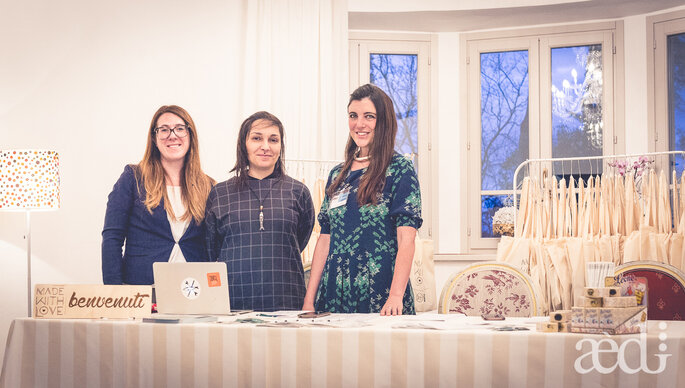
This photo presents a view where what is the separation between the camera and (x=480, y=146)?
5.68 meters

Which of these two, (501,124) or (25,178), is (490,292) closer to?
(25,178)

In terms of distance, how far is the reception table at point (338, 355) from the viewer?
5.41 feet

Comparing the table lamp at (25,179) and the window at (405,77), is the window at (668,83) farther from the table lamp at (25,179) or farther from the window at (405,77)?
the table lamp at (25,179)

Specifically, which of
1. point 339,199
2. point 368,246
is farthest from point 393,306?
point 339,199

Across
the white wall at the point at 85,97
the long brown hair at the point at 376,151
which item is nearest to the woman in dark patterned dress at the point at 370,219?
the long brown hair at the point at 376,151

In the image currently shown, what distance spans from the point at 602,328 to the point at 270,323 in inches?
34.5

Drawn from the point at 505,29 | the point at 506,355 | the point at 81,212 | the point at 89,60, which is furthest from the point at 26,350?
the point at 505,29

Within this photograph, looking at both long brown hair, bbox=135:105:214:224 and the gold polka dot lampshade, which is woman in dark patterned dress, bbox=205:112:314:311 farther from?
the gold polka dot lampshade

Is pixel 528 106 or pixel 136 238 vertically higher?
pixel 528 106

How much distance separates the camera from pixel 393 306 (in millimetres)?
2213

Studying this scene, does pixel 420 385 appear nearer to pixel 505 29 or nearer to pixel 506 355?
pixel 506 355

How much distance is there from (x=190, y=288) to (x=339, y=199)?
612mm

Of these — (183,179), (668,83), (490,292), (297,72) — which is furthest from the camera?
(668,83)

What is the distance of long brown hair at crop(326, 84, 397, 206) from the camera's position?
2381mm
